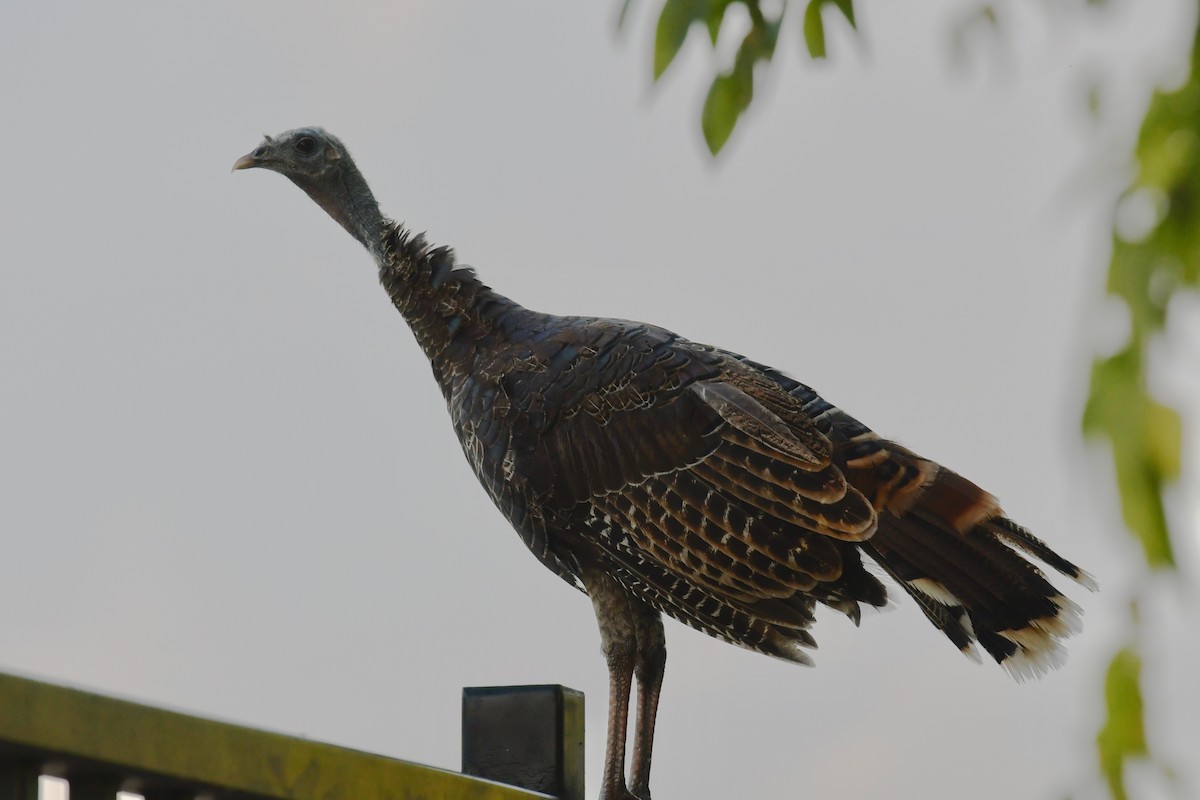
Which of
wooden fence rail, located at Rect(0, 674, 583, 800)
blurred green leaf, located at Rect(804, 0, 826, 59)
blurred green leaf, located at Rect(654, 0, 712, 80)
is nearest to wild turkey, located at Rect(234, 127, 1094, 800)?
wooden fence rail, located at Rect(0, 674, 583, 800)

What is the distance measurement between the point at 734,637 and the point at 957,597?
772 millimetres

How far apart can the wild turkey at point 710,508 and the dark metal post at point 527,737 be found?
1.28m

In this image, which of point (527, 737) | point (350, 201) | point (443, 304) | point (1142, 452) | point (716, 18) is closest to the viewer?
point (1142, 452)

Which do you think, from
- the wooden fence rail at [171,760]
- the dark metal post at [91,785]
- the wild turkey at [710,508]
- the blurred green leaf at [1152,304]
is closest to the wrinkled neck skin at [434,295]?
the wild turkey at [710,508]

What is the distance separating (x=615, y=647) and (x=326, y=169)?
7.86 ft

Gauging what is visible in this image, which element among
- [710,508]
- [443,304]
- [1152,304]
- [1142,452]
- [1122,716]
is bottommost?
[1122,716]

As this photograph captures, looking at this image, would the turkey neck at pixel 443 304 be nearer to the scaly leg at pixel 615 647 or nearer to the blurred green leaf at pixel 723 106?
the scaly leg at pixel 615 647

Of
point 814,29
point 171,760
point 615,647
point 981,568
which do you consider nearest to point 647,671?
point 615,647

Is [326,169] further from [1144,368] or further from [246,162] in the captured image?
[1144,368]

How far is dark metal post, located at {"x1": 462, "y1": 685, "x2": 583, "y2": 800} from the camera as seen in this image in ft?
12.6

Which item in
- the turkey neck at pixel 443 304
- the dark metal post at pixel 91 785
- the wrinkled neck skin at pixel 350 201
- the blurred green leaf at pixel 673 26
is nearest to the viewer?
the blurred green leaf at pixel 673 26

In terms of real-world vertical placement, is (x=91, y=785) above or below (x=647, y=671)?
below

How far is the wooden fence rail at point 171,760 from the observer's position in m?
2.20

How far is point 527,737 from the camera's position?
3.90 m
